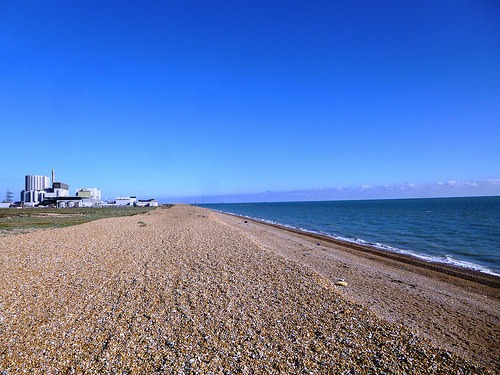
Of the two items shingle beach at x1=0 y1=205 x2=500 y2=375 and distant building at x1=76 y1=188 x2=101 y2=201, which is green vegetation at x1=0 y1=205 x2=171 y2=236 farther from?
distant building at x1=76 y1=188 x2=101 y2=201

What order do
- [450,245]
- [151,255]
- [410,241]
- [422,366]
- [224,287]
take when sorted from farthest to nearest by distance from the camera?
[410,241]
[450,245]
[151,255]
[224,287]
[422,366]

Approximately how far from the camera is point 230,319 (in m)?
7.16

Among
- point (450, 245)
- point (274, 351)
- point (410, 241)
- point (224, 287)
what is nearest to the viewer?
point (274, 351)

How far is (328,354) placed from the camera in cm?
566

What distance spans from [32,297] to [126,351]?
4.83 metres

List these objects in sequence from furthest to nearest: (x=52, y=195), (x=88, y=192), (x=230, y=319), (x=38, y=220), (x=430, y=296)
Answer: (x=88, y=192) < (x=52, y=195) < (x=38, y=220) < (x=430, y=296) < (x=230, y=319)

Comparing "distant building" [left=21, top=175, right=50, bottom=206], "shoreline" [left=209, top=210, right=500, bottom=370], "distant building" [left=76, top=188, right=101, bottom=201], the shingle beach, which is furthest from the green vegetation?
"distant building" [left=21, top=175, right=50, bottom=206]

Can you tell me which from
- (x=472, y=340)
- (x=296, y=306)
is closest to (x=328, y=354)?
(x=296, y=306)

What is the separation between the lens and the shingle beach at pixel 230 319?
5.46 metres

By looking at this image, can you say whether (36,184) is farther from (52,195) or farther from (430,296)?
(430,296)

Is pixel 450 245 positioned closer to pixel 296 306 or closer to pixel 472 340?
pixel 472 340

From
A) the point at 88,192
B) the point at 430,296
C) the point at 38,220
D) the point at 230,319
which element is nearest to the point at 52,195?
the point at 88,192

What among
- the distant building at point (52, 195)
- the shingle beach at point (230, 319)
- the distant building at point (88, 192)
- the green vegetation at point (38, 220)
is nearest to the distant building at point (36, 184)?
the distant building at point (52, 195)

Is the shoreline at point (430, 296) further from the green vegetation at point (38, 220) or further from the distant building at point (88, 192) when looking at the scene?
the distant building at point (88, 192)
